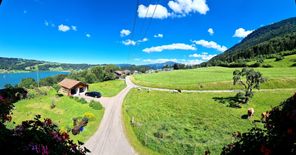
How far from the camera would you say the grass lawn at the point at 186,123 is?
72.6 ft

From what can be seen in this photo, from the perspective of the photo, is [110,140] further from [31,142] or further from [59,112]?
[31,142]

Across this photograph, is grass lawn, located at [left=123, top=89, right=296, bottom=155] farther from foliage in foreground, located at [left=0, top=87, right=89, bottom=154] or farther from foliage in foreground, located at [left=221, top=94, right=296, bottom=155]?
foliage in foreground, located at [left=0, top=87, right=89, bottom=154]

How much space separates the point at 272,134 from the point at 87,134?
2496 cm

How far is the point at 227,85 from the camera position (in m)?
61.3

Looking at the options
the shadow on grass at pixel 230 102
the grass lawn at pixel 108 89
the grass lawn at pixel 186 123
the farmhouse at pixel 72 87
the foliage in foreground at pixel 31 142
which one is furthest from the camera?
the grass lawn at pixel 108 89

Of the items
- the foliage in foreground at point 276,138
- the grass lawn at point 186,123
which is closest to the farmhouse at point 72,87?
the grass lawn at point 186,123

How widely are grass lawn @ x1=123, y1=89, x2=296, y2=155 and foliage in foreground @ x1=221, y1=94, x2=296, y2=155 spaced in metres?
14.7

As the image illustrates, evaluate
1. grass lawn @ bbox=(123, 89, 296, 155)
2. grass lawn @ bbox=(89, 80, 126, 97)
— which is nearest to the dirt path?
grass lawn @ bbox=(123, 89, 296, 155)

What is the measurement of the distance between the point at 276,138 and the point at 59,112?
3909 centimetres

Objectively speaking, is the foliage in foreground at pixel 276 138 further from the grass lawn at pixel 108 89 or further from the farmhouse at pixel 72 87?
the farmhouse at pixel 72 87

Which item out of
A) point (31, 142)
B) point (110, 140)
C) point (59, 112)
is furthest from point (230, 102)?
point (31, 142)

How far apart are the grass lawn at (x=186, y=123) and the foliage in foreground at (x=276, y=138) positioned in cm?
1469

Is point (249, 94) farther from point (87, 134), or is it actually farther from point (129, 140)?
point (87, 134)

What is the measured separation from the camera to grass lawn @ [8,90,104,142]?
1155 inches
